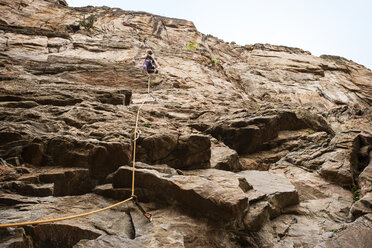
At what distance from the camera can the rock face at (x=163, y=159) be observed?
4145mm

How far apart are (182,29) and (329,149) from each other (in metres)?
19.2

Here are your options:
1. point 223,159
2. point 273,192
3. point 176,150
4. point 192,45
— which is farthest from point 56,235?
point 192,45

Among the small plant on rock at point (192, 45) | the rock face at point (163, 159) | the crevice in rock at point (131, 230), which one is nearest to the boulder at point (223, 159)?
the rock face at point (163, 159)

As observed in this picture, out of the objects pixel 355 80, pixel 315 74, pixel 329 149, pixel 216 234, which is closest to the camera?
pixel 216 234

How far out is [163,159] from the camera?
614cm

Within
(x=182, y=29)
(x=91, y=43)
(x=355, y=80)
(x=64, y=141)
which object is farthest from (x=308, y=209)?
(x=355, y=80)

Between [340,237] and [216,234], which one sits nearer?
[216,234]

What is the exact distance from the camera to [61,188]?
4547 millimetres

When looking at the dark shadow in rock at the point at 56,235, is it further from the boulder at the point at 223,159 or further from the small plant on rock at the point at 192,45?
the small plant on rock at the point at 192,45

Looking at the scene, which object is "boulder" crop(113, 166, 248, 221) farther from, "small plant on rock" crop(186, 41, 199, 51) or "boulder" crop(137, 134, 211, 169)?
"small plant on rock" crop(186, 41, 199, 51)

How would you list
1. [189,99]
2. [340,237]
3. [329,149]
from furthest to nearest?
1. [189,99]
2. [329,149]
3. [340,237]

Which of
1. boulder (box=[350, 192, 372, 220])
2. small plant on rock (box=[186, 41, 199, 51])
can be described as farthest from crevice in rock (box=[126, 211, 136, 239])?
small plant on rock (box=[186, 41, 199, 51])

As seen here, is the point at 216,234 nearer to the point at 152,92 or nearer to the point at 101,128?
the point at 101,128

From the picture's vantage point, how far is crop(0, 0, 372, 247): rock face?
414 cm
